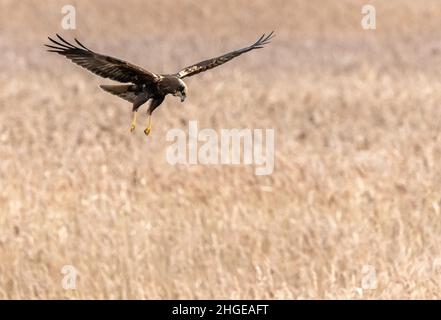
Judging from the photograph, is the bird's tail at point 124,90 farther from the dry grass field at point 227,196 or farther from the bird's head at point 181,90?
the dry grass field at point 227,196

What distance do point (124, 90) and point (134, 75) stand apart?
64 mm

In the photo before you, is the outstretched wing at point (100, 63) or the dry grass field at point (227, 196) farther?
the dry grass field at point (227, 196)

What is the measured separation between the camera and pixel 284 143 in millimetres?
11523

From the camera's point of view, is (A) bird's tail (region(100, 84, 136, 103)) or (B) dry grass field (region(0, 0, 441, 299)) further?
(B) dry grass field (region(0, 0, 441, 299))

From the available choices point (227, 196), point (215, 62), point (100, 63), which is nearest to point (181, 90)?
point (215, 62)

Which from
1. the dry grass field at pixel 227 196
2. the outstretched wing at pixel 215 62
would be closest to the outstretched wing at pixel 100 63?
the outstretched wing at pixel 215 62

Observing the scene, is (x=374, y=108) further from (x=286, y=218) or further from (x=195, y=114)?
(x=286, y=218)

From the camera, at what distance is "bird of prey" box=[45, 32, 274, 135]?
2.57m

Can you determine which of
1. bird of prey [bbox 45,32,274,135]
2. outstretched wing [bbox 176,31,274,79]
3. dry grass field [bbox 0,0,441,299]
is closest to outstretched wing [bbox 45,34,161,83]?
bird of prey [bbox 45,32,274,135]

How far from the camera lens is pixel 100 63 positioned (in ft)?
8.48

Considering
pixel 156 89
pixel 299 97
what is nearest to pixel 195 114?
pixel 299 97

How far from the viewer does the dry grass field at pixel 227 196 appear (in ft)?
26.3

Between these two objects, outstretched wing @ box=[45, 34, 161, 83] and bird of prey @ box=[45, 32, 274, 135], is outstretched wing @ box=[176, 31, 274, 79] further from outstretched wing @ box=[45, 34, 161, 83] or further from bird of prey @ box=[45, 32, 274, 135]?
outstretched wing @ box=[45, 34, 161, 83]

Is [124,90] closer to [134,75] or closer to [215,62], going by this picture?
[134,75]
